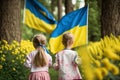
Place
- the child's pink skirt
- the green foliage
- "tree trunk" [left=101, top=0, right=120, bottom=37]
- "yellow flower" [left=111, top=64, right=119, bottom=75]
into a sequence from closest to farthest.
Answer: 1. "yellow flower" [left=111, top=64, right=119, bottom=75]
2. the child's pink skirt
3. "tree trunk" [left=101, top=0, right=120, bottom=37]
4. the green foliage

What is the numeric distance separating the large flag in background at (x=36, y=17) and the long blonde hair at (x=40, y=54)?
6.92 metres

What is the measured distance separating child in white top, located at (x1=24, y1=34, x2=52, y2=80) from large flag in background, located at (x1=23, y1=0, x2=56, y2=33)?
264 inches

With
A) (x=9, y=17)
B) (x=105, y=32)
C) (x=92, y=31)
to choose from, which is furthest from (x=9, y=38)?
(x=92, y=31)

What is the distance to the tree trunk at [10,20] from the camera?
1305 cm

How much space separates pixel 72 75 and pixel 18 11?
221 inches

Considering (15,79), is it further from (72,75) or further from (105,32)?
(72,75)

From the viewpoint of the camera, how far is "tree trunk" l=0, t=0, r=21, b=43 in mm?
13051

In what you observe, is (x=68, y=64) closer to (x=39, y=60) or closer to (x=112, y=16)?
(x=39, y=60)

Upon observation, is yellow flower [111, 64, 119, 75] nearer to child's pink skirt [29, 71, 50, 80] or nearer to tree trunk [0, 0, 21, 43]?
child's pink skirt [29, 71, 50, 80]

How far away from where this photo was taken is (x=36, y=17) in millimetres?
15227

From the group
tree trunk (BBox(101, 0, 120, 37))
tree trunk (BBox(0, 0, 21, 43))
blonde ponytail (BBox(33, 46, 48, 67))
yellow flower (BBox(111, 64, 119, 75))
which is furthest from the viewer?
tree trunk (BBox(0, 0, 21, 43))

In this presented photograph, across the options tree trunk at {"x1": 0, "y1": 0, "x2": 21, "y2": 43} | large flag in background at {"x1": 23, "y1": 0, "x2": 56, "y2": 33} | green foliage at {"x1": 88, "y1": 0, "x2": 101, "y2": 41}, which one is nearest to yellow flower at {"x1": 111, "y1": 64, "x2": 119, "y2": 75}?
tree trunk at {"x1": 0, "y1": 0, "x2": 21, "y2": 43}

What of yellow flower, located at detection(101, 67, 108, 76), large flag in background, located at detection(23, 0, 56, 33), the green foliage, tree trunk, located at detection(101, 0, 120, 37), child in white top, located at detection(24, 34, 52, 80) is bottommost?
yellow flower, located at detection(101, 67, 108, 76)

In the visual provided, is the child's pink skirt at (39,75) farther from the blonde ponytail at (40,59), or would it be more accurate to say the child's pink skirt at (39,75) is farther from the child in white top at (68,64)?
the child in white top at (68,64)
